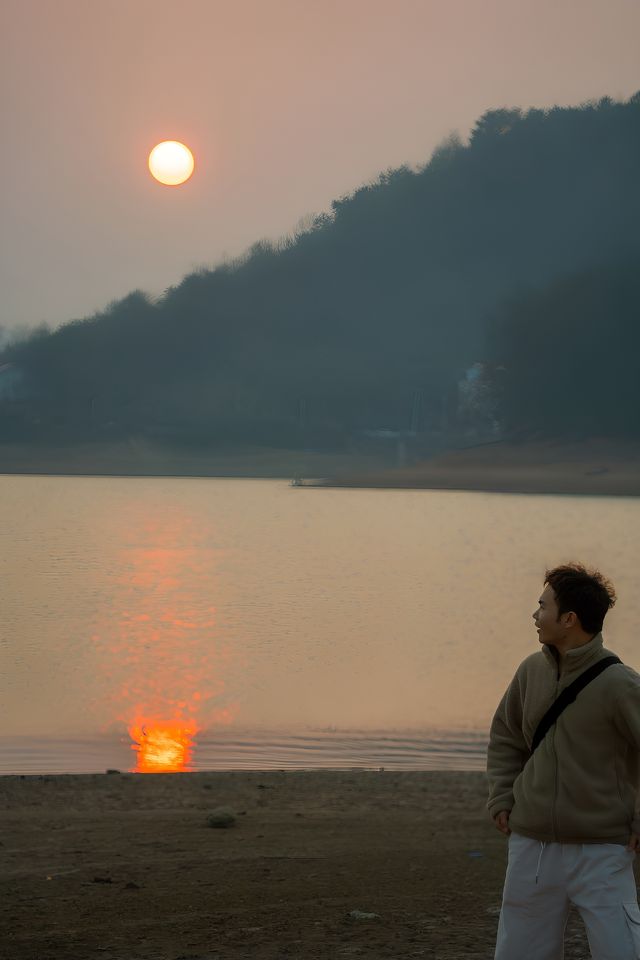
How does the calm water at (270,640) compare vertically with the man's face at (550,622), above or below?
below

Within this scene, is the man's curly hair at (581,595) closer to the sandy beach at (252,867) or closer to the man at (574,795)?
the man at (574,795)

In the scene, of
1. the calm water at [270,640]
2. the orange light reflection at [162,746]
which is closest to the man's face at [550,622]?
the orange light reflection at [162,746]

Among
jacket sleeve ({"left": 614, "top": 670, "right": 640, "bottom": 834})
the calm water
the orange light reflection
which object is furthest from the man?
the calm water

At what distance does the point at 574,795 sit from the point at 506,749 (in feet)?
0.88

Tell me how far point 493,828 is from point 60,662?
1464 centimetres

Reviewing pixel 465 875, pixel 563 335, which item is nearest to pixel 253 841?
pixel 465 875

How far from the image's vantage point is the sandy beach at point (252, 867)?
5355 mm

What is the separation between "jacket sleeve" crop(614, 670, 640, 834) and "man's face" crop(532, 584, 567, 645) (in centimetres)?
22

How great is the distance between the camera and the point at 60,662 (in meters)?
21.5

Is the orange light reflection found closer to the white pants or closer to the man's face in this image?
the white pants

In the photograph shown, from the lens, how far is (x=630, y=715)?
3445 mm

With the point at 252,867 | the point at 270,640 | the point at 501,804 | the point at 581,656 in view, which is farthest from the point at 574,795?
the point at 270,640

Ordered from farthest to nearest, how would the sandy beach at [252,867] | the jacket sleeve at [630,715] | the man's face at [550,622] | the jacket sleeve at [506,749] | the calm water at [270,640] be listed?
the calm water at [270,640], the sandy beach at [252,867], the jacket sleeve at [506,749], the man's face at [550,622], the jacket sleeve at [630,715]

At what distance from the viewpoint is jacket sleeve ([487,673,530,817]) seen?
368 cm
